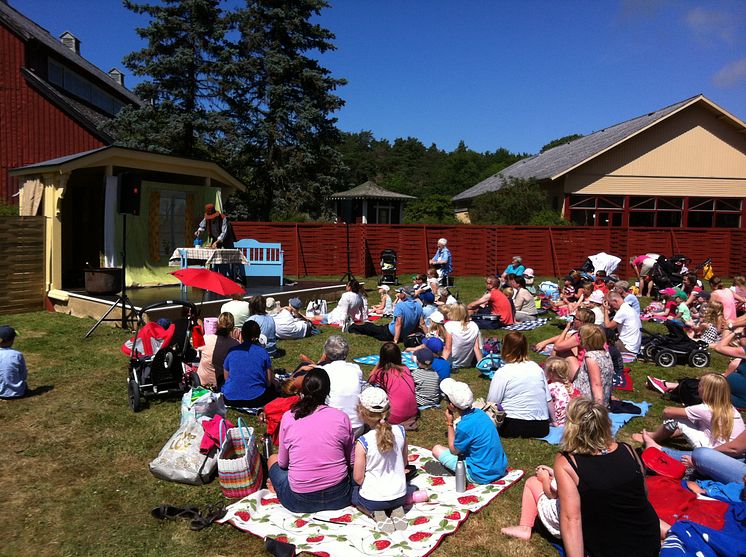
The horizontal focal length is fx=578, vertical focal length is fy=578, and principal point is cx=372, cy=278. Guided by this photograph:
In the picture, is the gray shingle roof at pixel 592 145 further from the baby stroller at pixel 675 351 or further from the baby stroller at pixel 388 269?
the baby stroller at pixel 675 351

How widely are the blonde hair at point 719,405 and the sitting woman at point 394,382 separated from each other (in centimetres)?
278

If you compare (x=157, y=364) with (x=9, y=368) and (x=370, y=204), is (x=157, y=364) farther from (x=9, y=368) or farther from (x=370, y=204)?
(x=370, y=204)

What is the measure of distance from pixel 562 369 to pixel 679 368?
11.7 ft

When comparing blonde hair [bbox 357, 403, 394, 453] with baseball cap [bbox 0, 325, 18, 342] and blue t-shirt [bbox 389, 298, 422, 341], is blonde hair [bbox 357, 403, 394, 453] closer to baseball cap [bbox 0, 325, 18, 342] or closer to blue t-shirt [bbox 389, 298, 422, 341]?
baseball cap [bbox 0, 325, 18, 342]

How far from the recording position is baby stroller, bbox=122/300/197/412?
7.01 meters

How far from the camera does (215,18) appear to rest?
28109 mm

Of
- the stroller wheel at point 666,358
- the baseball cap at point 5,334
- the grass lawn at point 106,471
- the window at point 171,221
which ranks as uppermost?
the window at point 171,221

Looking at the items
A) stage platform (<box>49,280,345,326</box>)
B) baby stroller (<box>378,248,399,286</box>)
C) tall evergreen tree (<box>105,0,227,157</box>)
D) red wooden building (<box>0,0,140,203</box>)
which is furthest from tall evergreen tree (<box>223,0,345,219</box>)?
stage platform (<box>49,280,345,326</box>)

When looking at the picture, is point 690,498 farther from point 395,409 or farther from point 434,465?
point 395,409

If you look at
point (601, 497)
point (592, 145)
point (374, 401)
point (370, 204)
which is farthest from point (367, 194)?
point (601, 497)

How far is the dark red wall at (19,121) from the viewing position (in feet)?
73.5

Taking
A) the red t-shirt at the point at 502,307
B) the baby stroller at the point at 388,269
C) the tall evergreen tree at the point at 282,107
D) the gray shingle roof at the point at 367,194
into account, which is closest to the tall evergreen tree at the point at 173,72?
the tall evergreen tree at the point at 282,107

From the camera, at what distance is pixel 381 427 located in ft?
14.1

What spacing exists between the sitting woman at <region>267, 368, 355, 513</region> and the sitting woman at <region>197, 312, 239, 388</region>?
3.01 meters
